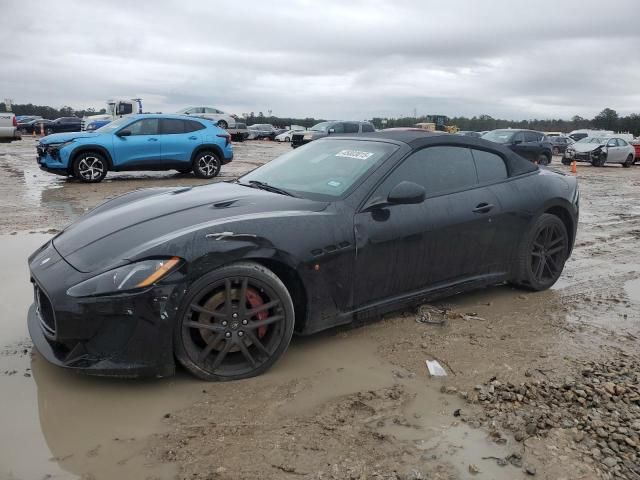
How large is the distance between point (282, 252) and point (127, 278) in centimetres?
88

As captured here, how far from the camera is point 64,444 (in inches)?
101

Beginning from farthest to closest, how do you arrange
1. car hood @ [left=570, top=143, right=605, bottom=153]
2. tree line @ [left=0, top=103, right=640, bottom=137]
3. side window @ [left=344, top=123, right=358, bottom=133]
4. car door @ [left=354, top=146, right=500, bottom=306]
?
tree line @ [left=0, top=103, right=640, bottom=137]
side window @ [left=344, top=123, right=358, bottom=133]
car hood @ [left=570, top=143, right=605, bottom=153]
car door @ [left=354, top=146, right=500, bottom=306]

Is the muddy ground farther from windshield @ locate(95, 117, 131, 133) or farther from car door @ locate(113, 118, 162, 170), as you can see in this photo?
windshield @ locate(95, 117, 131, 133)

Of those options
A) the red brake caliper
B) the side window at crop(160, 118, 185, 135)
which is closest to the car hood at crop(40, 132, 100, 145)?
the side window at crop(160, 118, 185, 135)

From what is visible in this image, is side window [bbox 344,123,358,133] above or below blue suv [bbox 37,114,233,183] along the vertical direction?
above

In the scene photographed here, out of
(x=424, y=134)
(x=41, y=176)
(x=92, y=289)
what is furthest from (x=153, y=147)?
(x=92, y=289)

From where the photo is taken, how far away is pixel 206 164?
1364cm

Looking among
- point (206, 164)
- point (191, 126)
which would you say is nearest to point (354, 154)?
Result: point (206, 164)

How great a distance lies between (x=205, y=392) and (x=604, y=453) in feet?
6.65

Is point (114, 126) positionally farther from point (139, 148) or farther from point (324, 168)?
point (324, 168)

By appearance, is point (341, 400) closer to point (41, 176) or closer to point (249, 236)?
point (249, 236)

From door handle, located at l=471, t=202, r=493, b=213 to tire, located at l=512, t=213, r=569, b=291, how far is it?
56cm

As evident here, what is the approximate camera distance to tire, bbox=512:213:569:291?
4.72m

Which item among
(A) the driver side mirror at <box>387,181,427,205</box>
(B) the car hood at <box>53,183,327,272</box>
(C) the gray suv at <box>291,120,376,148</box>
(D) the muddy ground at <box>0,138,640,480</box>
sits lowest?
(D) the muddy ground at <box>0,138,640,480</box>
